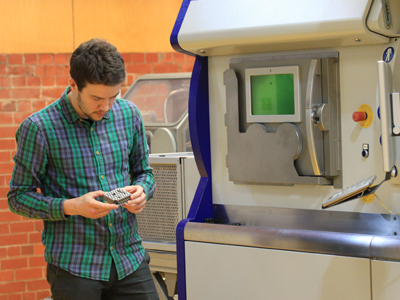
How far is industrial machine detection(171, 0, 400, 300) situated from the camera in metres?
1.56

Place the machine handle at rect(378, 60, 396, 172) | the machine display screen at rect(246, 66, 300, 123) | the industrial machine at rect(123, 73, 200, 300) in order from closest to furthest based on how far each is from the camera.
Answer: the machine handle at rect(378, 60, 396, 172) < the machine display screen at rect(246, 66, 300, 123) < the industrial machine at rect(123, 73, 200, 300)

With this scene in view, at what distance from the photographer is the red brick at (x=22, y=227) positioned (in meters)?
3.99

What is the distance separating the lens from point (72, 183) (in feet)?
5.40

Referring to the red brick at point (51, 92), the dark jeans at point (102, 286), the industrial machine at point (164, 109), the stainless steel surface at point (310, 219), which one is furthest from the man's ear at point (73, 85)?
the red brick at point (51, 92)

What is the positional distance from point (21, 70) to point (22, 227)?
1358 mm

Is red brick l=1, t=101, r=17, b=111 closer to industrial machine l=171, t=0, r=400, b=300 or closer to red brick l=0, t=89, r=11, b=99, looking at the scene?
red brick l=0, t=89, r=11, b=99

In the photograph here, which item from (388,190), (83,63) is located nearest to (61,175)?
(83,63)

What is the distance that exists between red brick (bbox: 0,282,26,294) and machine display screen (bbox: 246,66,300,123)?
120 inches

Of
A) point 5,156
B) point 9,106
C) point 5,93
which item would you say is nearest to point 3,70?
point 5,93

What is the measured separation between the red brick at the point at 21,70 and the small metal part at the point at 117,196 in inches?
112

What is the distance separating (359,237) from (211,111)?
→ 2.69ft

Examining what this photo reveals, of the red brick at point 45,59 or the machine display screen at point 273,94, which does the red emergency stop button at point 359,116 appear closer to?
the machine display screen at point 273,94

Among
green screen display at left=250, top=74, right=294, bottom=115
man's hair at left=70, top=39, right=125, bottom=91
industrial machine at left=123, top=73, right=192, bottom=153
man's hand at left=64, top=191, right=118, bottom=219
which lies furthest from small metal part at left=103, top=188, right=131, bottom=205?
industrial machine at left=123, top=73, right=192, bottom=153

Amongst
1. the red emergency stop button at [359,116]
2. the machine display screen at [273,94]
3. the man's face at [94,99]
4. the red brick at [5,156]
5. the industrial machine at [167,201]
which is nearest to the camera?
the man's face at [94,99]
